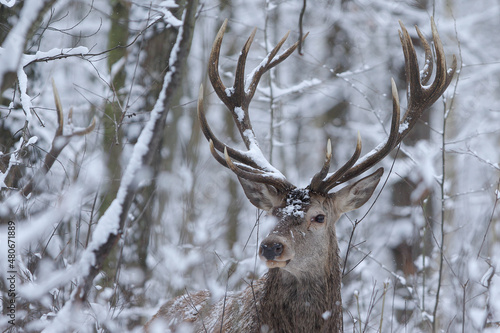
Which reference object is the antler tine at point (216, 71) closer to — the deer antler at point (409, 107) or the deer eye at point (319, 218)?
the deer antler at point (409, 107)

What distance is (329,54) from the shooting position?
11953 mm

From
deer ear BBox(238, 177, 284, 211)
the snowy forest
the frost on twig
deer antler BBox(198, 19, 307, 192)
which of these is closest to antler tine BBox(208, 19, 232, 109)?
deer antler BBox(198, 19, 307, 192)

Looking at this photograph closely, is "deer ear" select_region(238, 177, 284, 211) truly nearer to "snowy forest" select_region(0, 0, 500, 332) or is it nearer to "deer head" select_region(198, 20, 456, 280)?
Answer: "deer head" select_region(198, 20, 456, 280)

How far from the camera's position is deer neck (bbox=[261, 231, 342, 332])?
12.3 ft

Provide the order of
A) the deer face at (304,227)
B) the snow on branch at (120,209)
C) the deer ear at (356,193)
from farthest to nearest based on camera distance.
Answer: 1. the deer ear at (356,193)
2. the deer face at (304,227)
3. the snow on branch at (120,209)

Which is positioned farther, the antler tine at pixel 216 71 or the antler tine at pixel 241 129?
the antler tine at pixel 216 71

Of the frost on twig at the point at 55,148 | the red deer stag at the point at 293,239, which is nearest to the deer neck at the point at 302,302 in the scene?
the red deer stag at the point at 293,239

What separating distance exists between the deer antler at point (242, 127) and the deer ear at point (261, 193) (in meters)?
0.15

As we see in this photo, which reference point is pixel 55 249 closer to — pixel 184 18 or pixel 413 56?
pixel 184 18

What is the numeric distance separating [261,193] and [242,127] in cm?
54

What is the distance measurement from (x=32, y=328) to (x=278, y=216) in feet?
5.65

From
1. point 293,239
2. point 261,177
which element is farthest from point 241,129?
point 293,239

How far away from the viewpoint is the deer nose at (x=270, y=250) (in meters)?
3.48

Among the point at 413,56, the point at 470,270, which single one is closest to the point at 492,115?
the point at 470,270
